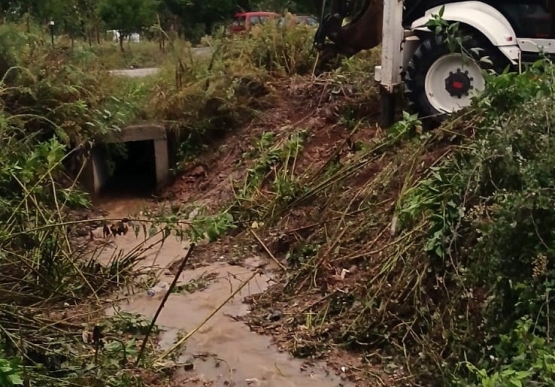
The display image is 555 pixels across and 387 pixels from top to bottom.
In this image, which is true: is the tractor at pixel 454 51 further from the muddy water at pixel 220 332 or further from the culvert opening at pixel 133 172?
the culvert opening at pixel 133 172

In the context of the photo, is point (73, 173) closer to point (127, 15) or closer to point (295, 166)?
point (295, 166)

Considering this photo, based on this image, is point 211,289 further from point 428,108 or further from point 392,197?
point 428,108

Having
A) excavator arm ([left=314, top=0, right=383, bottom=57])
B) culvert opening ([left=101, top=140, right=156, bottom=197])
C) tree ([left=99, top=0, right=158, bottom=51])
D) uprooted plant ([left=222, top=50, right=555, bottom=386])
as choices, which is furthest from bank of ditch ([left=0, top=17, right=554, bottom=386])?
tree ([left=99, top=0, right=158, bottom=51])

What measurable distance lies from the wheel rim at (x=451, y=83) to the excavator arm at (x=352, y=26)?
53.0 inches

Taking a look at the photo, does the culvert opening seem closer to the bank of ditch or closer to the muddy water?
the bank of ditch

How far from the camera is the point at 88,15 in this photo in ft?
66.5

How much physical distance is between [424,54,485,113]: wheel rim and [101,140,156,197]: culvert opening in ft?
14.4

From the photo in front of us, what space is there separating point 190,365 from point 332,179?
8.98 ft

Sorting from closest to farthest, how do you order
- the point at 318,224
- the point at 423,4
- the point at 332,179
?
1. the point at 318,224
2. the point at 332,179
3. the point at 423,4

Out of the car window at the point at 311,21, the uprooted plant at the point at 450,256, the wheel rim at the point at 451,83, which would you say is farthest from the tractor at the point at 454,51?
the car window at the point at 311,21

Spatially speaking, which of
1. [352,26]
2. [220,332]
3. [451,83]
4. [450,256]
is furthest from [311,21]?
[450,256]

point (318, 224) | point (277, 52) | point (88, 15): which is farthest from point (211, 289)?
point (88, 15)

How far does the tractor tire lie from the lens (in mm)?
7473

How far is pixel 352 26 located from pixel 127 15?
15.8 metres
